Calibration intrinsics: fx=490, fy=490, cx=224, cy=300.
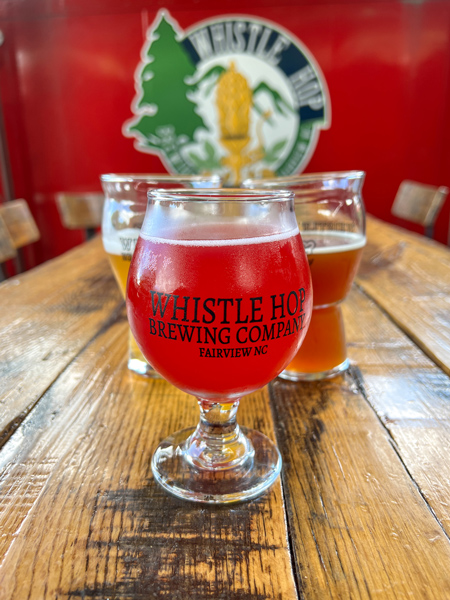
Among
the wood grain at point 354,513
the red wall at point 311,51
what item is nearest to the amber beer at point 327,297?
the wood grain at point 354,513

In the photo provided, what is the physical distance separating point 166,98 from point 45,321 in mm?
3284

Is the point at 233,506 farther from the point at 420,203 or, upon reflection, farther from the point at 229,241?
the point at 420,203

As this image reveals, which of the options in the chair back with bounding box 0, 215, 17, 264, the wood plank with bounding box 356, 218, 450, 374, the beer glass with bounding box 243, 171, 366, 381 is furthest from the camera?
the chair back with bounding box 0, 215, 17, 264

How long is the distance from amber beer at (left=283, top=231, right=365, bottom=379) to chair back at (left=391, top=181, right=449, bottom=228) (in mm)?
1714

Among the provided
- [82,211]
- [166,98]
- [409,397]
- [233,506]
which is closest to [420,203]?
[82,211]

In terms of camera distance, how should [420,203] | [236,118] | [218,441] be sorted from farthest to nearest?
1. [236,118]
2. [420,203]
3. [218,441]

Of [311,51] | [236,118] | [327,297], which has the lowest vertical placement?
[327,297]

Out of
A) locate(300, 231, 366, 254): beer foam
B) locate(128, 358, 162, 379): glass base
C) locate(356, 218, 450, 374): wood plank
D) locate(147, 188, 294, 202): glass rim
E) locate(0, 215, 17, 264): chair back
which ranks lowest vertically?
locate(0, 215, 17, 264): chair back

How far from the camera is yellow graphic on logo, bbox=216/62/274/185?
3.84 meters

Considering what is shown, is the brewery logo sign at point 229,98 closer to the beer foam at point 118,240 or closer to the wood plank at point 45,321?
the wood plank at point 45,321

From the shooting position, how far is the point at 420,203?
2518 millimetres

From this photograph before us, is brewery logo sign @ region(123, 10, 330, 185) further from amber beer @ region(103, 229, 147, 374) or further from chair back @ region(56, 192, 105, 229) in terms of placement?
amber beer @ region(103, 229, 147, 374)

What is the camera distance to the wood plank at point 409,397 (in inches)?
20.2

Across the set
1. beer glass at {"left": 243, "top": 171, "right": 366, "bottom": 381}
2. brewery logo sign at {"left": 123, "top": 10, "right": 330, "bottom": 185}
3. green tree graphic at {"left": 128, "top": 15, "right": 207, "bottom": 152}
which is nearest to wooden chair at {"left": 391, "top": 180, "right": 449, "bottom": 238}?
brewery logo sign at {"left": 123, "top": 10, "right": 330, "bottom": 185}
